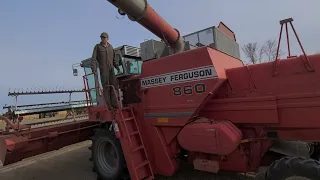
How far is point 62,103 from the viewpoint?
36.8 ft

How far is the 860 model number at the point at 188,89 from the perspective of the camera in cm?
420

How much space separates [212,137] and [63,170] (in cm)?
447

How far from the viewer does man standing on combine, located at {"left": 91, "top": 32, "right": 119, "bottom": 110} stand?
5359 mm

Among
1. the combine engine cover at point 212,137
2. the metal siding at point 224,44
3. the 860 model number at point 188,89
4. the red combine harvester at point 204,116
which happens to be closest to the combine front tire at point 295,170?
the red combine harvester at point 204,116

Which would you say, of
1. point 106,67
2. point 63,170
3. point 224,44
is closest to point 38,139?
point 63,170

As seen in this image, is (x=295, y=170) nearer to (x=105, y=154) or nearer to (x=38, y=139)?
(x=105, y=154)

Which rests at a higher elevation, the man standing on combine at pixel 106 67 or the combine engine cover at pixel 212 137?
the man standing on combine at pixel 106 67

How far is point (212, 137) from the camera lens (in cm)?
393

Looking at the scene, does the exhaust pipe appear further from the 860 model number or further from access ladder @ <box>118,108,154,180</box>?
access ladder @ <box>118,108,154,180</box>

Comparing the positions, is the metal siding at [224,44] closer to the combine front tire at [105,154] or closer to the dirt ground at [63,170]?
the dirt ground at [63,170]

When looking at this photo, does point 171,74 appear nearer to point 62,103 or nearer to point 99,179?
point 99,179

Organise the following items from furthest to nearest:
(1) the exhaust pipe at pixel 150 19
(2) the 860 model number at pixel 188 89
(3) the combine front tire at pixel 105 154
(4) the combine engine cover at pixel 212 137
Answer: (3) the combine front tire at pixel 105 154 < (1) the exhaust pipe at pixel 150 19 < (2) the 860 model number at pixel 188 89 < (4) the combine engine cover at pixel 212 137

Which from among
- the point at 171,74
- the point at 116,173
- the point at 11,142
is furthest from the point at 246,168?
the point at 11,142

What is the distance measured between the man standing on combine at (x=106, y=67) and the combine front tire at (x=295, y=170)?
3.16 metres
